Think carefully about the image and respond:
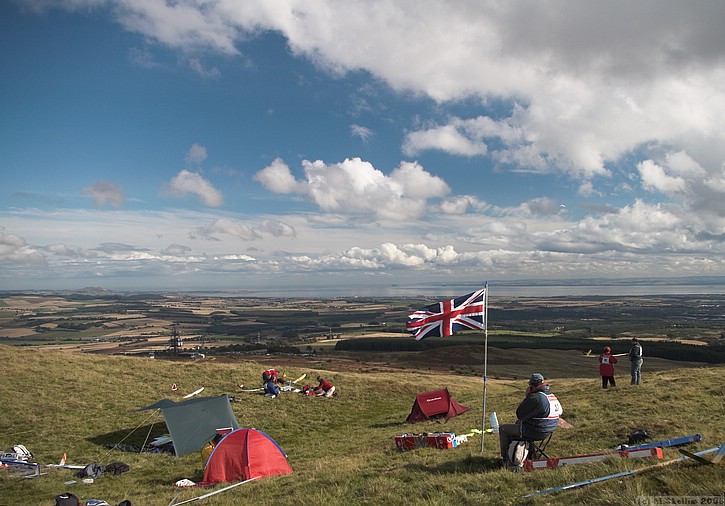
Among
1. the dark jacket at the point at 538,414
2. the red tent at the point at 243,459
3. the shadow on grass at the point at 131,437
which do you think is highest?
the dark jacket at the point at 538,414

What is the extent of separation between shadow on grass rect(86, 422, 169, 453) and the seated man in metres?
15.7

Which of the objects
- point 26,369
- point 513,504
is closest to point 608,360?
point 513,504

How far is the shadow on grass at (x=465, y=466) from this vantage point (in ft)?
35.0

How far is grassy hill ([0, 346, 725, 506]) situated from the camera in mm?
8930

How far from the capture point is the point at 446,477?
10.2 metres

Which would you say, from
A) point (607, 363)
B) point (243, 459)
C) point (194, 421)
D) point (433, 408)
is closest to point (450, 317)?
point (243, 459)

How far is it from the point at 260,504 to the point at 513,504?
231 inches

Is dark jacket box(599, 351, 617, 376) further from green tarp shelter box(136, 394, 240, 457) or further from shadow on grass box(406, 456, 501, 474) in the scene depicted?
green tarp shelter box(136, 394, 240, 457)

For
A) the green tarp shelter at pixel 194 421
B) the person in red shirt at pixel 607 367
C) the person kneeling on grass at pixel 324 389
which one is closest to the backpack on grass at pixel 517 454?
the green tarp shelter at pixel 194 421

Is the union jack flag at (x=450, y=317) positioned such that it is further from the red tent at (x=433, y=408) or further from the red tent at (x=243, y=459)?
the red tent at (x=433, y=408)

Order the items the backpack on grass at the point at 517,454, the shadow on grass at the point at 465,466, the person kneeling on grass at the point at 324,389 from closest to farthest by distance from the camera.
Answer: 1. the backpack on grass at the point at 517,454
2. the shadow on grass at the point at 465,466
3. the person kneeling on grass at the point at 324,389

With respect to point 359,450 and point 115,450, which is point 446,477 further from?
point 115,450

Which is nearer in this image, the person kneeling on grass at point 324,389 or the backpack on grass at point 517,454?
the backpack on grass at point 517,454

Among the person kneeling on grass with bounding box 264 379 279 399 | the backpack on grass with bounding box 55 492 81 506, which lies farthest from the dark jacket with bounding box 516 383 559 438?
the person kneeling on grass with bounding box 264 379 279 399
